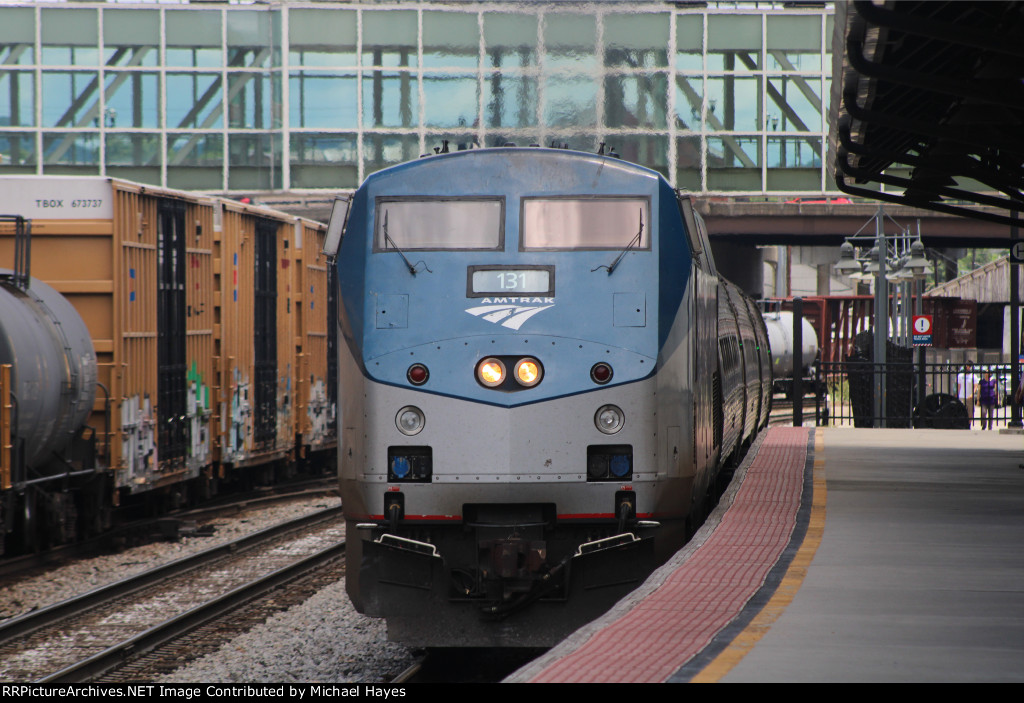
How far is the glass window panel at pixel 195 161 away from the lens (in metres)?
32.6

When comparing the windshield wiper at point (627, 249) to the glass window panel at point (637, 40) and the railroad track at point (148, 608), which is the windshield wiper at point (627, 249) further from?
the glass window panel at point (637, 40)

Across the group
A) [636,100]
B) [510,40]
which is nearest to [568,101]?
[636,100]

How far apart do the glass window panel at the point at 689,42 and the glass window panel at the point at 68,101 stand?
14934mm

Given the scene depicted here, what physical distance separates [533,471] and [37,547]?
723cm

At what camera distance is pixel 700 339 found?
32.0ft

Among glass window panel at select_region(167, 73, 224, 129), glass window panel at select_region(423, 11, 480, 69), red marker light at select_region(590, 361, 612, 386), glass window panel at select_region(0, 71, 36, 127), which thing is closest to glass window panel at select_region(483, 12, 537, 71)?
glass window panel at select_region(423, 11, 480, 69)

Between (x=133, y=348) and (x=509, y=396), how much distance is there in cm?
742

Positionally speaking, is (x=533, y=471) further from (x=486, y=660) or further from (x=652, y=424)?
(x=486, y=660)

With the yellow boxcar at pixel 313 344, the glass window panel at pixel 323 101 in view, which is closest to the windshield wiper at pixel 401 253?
the yellow boxcar at pixel 313 344

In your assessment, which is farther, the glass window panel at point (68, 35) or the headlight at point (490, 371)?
the glass window panel at point (68, 35)

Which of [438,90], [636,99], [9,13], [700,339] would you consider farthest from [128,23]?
[700,339]

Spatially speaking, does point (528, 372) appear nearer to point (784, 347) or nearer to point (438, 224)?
point (438, 224)

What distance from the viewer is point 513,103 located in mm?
31078

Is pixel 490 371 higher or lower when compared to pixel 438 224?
lower
